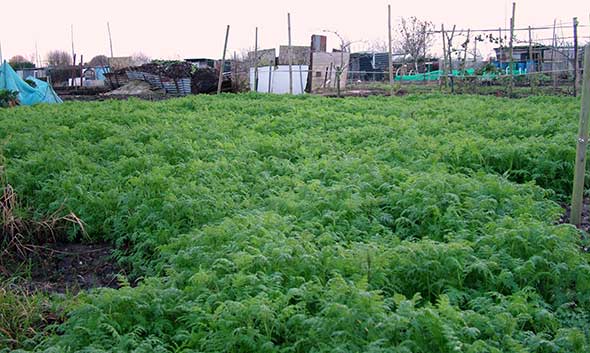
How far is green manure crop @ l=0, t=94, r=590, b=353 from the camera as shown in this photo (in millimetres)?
3633

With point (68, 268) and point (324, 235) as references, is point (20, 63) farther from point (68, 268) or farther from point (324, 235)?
point (324, 235)

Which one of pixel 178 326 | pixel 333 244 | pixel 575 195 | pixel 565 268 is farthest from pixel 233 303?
pixel 575 195

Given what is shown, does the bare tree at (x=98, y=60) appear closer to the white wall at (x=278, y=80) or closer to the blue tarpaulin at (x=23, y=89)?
the white wall at (x=278, y=80)

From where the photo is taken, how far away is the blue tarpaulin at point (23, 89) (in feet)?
71.5

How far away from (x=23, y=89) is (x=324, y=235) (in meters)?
20.3

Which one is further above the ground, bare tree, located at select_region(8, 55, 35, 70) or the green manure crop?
bare tree, located at select_region(8, 55, 35, 70)

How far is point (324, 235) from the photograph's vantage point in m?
4.98

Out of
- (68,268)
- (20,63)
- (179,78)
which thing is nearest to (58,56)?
(20,63)

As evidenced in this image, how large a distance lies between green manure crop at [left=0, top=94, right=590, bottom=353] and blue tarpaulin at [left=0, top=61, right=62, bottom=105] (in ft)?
39.8

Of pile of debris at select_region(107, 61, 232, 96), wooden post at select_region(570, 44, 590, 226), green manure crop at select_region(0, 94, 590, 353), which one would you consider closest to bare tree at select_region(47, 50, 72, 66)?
pile of debris at select_region(107, 61, 232, 96)

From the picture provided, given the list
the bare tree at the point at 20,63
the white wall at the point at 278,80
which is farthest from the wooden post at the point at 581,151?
the bare tree at the point at 20,63

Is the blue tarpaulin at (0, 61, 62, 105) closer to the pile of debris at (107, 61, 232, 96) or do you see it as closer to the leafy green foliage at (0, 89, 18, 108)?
the leafy green foliage at (0, 89, 18, 108)

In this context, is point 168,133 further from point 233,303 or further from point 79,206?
point 233,303

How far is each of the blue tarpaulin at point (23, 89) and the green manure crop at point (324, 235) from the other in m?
12.1
